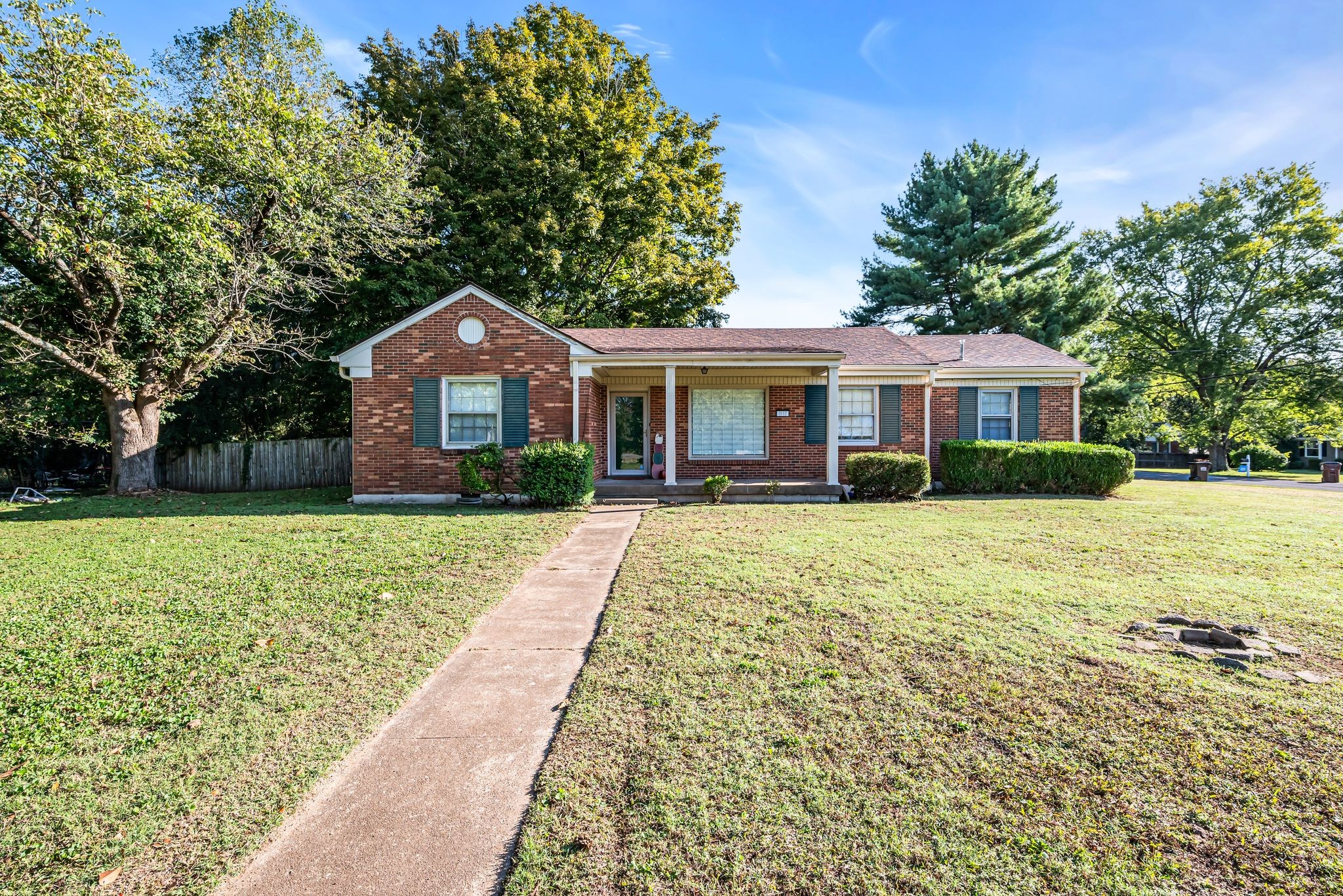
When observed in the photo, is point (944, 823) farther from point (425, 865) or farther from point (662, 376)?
point (662, 376)

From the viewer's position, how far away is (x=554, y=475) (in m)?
10.8

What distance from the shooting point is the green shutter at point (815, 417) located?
45.0 ft

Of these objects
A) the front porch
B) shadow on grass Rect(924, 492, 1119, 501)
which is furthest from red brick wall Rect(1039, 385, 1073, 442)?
the front porch

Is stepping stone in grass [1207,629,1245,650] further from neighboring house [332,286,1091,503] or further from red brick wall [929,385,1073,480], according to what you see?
red brick wall [929,385,1073,480]

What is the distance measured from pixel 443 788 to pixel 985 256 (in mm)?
29918

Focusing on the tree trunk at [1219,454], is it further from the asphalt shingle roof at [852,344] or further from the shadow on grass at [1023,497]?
the shadow on grass at [1023,497]

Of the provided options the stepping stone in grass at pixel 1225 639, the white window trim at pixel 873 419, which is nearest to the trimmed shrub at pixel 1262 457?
the white window trim at pixel 873 419

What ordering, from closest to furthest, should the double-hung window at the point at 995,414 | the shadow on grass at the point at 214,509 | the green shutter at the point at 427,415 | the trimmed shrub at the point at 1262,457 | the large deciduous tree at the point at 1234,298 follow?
the shadow on grass at the point at 214,509 → the green shutter at the point at 427,415 → the double-hung window at the point at 995,414 → the large deciduous tree at the point at 1234,298 → the trimmed shrub at the point at 1262,457

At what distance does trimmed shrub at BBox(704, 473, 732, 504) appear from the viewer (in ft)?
38.0

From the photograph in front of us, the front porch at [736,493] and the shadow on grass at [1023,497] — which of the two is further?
the shadow on grass at [1023,497]

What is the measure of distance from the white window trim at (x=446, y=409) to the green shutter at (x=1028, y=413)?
1220 centimetres

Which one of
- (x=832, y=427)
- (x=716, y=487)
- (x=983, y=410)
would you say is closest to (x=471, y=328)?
(x=716, y=487)

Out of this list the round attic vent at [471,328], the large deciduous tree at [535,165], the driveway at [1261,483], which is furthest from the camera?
the large deciduous tree at [535,165]

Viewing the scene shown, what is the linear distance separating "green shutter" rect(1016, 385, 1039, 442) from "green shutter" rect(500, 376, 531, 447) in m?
11.7
